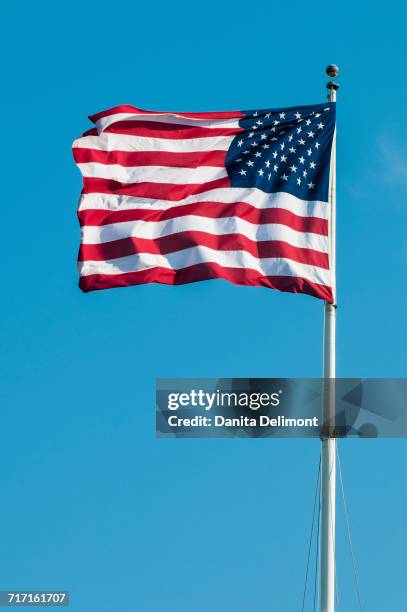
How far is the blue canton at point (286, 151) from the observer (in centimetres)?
2794

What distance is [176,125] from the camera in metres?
29.2

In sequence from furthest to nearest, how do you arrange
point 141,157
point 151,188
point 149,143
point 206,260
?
point 149,143
point 141,157
point 151,188
point 206,260

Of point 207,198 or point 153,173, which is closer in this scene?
point 207,198

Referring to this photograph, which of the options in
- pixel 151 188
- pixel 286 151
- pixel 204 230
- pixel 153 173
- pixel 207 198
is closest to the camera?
pixel 204 230

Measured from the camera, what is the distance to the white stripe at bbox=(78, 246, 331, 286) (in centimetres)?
2680

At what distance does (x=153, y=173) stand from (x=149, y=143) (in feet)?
2.59

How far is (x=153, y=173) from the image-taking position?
94.5ft

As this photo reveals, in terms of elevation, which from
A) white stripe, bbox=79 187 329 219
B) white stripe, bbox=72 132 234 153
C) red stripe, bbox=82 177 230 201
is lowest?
white stripe, bbox=79 187 329 219

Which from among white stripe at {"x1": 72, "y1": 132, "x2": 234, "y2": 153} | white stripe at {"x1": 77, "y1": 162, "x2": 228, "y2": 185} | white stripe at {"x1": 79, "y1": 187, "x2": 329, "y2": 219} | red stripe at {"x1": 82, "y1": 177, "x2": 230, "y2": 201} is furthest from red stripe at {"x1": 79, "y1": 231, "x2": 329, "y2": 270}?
white stripe at {"x1": 72, "y1": 132, "x2": 234, "y2": 153}

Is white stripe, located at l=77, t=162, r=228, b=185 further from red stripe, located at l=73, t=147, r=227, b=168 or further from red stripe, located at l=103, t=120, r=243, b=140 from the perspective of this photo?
red stripe, located at l=103, t=120, r=243, b=140

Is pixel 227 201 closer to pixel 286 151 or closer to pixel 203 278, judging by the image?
pixel 286 151

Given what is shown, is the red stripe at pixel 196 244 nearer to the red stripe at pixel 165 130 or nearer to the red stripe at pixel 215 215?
the red stripe at pixel 215 215

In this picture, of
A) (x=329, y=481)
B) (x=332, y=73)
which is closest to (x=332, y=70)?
(x=332, y=73)

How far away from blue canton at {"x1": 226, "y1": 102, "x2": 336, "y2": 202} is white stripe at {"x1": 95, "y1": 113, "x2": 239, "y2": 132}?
1.13 ft
